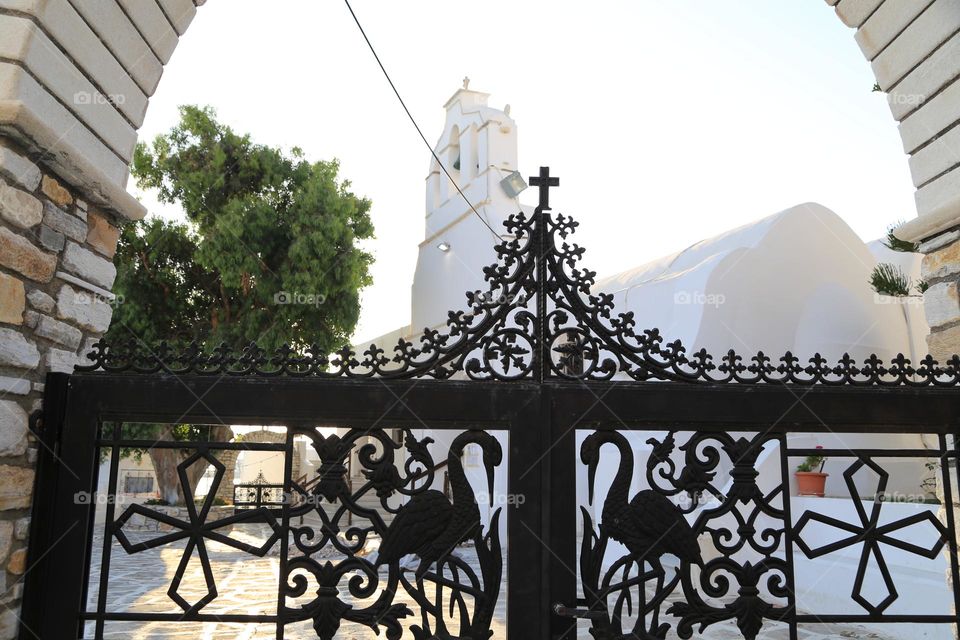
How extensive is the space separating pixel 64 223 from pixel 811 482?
7092 mm

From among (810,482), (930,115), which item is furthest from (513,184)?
(930,115)

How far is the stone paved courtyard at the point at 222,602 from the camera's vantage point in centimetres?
589

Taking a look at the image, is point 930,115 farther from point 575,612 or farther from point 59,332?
point 59,332

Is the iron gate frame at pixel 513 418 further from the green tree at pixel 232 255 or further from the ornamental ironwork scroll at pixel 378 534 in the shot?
the green tree at pixel 232 255

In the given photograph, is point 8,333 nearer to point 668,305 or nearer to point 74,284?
point 74,284

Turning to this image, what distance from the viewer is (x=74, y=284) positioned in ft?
10.3

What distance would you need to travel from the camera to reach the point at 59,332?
3018 millimetres

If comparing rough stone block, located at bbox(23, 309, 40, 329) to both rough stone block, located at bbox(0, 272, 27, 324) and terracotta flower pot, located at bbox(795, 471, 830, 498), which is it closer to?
rough stone block, located at bbox(0, 272, 27, 324)

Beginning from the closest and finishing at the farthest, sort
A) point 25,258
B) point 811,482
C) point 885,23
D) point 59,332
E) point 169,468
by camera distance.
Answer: point 25,258, point 59,332, point 885,23, point 811,482, point 169,468

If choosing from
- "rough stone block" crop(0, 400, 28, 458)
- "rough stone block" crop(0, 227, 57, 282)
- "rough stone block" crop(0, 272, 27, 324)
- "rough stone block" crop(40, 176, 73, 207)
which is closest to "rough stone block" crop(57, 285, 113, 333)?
"rough stone block" crop(0, 227, 57, 282)

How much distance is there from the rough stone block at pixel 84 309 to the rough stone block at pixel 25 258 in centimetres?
14

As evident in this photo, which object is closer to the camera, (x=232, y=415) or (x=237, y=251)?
(x=232, y=415)

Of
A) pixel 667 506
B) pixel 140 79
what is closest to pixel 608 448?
pixel 667 506

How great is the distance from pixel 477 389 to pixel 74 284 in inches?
69.7
